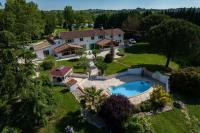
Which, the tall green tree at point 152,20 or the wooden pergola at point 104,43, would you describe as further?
the tall green tree at point 152,20

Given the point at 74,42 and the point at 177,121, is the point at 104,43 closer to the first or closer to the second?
the point at 74,42

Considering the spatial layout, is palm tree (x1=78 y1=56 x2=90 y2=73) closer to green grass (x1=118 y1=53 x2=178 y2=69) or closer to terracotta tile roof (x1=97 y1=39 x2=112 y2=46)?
green grass (x1=118 y1=53 x2=178 y2=69)

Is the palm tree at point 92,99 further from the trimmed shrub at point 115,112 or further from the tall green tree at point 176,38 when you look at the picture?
the tall green tree at point 176,38

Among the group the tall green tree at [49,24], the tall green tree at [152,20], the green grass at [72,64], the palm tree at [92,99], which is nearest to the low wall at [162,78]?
the palm tree at [92,99]

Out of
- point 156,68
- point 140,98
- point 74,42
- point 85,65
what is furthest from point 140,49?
point 140,98

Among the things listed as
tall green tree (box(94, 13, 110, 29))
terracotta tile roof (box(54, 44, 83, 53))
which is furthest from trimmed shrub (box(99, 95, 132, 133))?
tall green tree (box(94, 13, 110, 29))

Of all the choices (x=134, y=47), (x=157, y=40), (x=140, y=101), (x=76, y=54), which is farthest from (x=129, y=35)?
(x=140, y=101)
